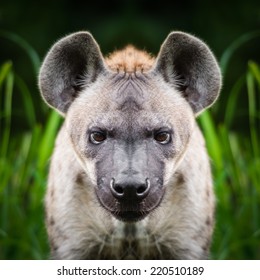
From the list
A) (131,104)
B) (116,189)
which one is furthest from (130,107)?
(116,189)

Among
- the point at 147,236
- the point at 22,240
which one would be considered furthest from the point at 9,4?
the point at 147,236

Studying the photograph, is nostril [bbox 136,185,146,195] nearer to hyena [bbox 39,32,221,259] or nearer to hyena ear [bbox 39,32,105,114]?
hyena [bbox 39,32,221,259]

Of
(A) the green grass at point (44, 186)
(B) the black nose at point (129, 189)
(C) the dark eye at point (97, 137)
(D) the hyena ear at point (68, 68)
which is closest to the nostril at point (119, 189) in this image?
(B) the black nose at point (129, 189)

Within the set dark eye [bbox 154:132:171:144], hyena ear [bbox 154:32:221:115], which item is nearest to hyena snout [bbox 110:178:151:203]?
dark eye [bbox 154:132:171:144]

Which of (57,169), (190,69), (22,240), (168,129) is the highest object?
(190,69)

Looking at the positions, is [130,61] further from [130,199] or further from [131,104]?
[130,199]
